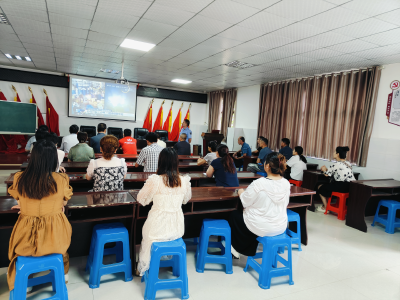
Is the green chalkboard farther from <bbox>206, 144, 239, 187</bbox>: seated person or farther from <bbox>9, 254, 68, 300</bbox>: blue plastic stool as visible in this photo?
<bbox>9, 254, 68, 300</bbox>: blue plastic stool

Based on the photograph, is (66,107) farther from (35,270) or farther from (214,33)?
(35,270)

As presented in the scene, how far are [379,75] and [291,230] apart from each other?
3744 millimetres

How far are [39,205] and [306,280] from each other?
8.32ft

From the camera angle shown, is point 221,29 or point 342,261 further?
point 221,29

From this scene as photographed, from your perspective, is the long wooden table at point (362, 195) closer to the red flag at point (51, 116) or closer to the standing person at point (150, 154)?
the standing person at point (150, 154)

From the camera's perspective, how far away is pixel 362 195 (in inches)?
167

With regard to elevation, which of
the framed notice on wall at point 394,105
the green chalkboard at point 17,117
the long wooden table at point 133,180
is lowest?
the long wooden table at point 133,180

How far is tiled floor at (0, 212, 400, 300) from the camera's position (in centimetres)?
232

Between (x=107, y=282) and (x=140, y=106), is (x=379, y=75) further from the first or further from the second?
(x=140, y=106)

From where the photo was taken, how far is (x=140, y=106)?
10219 mm

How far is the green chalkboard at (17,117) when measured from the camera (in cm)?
764

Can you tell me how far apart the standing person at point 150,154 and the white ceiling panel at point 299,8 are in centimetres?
230

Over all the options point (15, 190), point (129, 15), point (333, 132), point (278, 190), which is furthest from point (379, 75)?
point (15, 190)

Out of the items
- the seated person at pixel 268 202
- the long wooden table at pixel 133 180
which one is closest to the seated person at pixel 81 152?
the long wooden table at pixel 133 180
